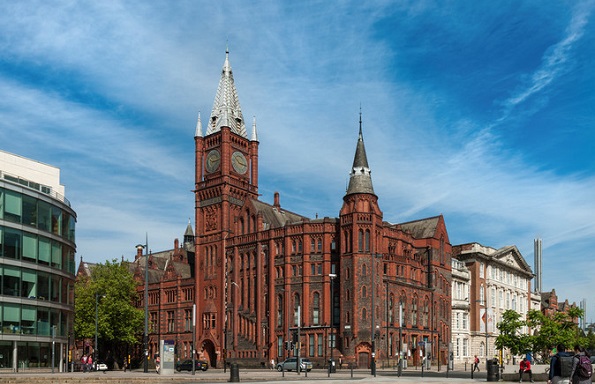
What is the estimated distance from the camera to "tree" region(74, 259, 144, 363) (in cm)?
9612

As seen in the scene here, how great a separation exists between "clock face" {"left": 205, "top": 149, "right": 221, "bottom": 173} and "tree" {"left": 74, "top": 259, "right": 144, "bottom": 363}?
19443mm

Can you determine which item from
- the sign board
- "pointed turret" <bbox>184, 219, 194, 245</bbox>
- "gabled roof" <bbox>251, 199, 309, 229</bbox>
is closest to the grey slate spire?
"gabled roof" <bbox>251, 199, 309, 229</bbox>

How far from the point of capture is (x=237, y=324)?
96250mm

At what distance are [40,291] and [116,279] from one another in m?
41.9

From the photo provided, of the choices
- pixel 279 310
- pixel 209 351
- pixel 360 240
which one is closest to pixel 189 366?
pixel 279 310

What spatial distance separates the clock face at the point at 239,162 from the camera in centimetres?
10544

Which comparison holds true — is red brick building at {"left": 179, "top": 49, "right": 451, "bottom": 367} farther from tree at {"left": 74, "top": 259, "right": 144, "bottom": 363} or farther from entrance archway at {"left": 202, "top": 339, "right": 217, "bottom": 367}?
tree at {"left": 74, "top": 259, "right": 144, "bottom": 363}

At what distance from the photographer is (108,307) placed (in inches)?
3780

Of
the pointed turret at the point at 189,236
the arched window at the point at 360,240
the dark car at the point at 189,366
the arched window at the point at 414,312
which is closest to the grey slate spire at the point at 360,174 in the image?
the arched window at the point at 360,240

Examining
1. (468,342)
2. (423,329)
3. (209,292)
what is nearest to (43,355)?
(209,292)

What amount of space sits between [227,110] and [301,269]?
30.6m

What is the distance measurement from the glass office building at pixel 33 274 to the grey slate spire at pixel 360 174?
36.0 meters

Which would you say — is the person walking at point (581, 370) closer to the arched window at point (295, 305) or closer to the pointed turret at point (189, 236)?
the arched window at point (295, 305)

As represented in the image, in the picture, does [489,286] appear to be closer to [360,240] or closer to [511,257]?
[511,257]
